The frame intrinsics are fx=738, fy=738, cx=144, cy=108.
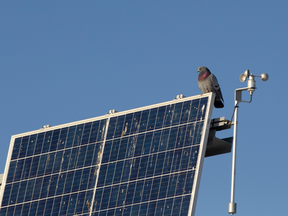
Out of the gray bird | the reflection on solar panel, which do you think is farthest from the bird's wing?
the reflection on solar panel

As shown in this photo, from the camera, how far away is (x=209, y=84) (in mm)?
27250

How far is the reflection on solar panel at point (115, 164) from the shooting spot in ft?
83.8

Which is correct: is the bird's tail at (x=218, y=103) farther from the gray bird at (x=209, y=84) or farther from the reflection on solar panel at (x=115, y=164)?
the reflection on solar panel at (x=115, y=164)

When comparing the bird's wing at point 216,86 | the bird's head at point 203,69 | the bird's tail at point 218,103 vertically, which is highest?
the bird's head at point 203,69

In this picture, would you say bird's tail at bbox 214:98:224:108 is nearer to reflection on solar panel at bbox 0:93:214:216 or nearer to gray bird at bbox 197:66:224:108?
gray bird at bbox 197:66:224:108

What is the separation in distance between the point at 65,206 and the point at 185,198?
515 cm

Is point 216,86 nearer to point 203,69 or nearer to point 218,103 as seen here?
point 218,103

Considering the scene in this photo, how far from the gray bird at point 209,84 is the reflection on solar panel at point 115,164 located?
94 centimetres

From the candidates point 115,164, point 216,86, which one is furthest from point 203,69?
point 115,164

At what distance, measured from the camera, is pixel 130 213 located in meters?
25.7

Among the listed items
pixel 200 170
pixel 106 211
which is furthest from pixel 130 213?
pixel 200 170

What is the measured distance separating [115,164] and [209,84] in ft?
14.9

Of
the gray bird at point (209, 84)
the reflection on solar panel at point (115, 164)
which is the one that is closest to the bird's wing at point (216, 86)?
the gray bird at point (209, 84)

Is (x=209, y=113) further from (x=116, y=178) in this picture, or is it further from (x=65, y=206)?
(x=65, y=206)
